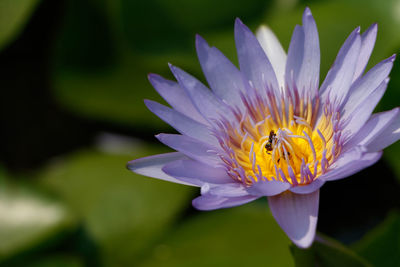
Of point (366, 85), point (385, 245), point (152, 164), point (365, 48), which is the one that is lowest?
point (385, 245)

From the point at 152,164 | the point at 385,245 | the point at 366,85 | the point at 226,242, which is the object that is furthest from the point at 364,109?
the point at 226,242

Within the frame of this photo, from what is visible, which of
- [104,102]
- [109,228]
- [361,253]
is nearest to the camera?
[361,253]

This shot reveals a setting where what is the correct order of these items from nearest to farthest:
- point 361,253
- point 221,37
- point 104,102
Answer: point 361,253 < point 221,37 < point 104,102

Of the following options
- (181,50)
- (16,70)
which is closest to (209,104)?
(181,50)

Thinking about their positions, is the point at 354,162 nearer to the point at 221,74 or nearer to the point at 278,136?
the point at 278,136

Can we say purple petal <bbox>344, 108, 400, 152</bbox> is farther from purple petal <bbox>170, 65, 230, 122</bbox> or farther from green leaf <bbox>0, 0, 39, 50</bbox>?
green leaf <bbox>0, 0, 39, 50</bbox>

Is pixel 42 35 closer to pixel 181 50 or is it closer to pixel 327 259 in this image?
pixel 181 50
